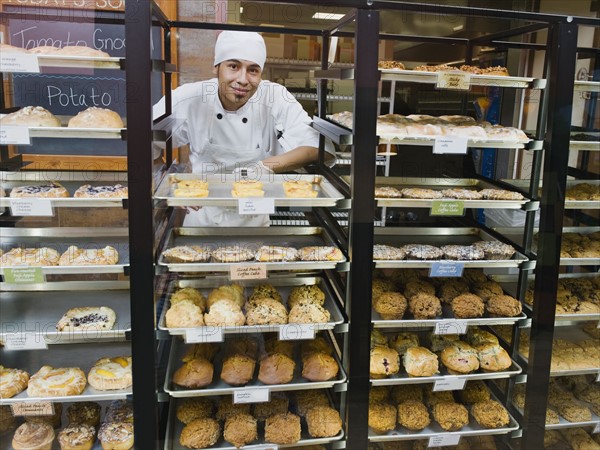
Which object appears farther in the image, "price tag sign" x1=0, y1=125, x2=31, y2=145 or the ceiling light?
the ceiling light

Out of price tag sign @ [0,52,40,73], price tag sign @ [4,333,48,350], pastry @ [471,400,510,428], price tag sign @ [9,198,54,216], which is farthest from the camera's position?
pastry @ [471,400,510,428]

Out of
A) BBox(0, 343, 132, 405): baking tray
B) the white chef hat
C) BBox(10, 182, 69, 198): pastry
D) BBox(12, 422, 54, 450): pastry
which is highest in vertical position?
the white chef hat

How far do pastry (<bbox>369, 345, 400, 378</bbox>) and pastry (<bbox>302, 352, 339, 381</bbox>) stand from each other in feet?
0.66

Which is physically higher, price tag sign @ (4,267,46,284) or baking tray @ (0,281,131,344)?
price tag sign @ (4,267,46,284)

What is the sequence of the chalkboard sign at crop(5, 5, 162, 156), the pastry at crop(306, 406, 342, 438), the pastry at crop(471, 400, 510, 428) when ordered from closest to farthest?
the pastry at crop(306, 406, 342, 438), the pastry at crop(471, 400, 510, 428), the chalkboard sign at crop(5, 5, 162, 156)

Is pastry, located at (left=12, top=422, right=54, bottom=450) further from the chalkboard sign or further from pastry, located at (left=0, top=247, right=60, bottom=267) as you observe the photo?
the chalkboard sign

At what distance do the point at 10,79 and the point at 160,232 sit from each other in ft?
4.37

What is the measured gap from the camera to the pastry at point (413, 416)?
2682mm

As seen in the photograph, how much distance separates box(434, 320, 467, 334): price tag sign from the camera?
2.63 m

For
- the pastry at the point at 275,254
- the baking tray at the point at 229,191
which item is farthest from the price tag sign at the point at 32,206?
the pastry at the point at 275,254

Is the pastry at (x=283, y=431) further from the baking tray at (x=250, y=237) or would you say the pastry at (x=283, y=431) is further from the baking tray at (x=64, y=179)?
the baking tray at (x=64, y=179)

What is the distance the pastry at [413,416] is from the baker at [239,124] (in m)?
1.23

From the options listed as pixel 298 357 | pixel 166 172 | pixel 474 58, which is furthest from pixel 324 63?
pixel 298 357

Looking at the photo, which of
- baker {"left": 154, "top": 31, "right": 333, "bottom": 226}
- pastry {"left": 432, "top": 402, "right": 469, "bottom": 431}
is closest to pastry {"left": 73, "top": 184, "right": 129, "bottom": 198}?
baker {"left": 154, "top": 31, "right": 333, "bottom": 226}
